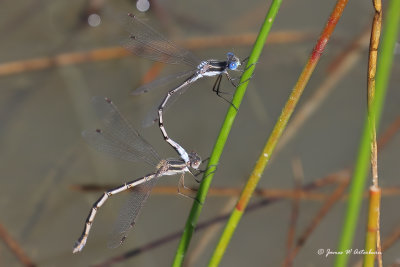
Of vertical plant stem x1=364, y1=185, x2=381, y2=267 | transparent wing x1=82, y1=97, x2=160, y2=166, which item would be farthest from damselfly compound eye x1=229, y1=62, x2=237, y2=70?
vertical plant stem x1=364, y1=185, x2=381, y2=267

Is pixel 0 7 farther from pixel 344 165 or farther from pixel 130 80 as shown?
pixel 344 165

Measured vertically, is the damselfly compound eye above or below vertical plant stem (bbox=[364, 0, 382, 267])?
above

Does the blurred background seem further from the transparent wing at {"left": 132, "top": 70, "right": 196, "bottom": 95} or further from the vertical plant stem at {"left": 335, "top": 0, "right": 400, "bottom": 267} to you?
the vertical plant stem at {"left": 335, "top": 0, "right": 400, "bottom": 267}

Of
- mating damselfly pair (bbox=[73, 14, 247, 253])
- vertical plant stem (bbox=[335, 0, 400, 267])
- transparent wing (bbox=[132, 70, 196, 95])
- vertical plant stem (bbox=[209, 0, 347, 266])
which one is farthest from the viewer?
transparent wing (bbox=[132, 70, 196, 95])

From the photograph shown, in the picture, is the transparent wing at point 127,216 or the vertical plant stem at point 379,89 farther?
the transparent wing at point 127,216

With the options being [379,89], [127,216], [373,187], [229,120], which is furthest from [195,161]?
[379,89]

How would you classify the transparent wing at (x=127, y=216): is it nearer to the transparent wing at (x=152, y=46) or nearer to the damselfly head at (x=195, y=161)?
the damselfly head at (x=195, y=161)

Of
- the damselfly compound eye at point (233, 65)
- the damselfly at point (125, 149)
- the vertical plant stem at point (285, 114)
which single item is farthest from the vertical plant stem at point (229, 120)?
the damselfly compound eye at point (233, 65)
